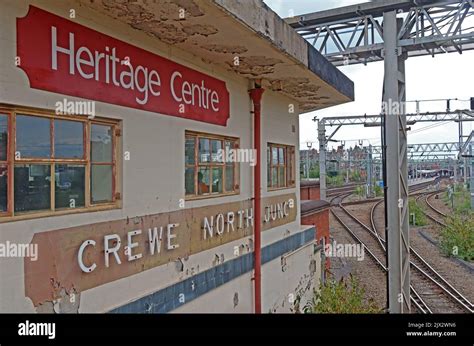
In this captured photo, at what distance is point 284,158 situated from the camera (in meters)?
8.75

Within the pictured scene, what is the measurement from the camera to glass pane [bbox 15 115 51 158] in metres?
3.32

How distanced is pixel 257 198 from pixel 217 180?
1.04 metres

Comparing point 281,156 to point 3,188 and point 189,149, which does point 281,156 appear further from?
point 3,188

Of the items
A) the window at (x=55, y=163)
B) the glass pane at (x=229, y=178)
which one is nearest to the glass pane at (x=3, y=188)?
the window at (x=55, y=163)

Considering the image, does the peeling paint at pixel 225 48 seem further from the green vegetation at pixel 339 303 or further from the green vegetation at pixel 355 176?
the green vegetation at pixel 355 176

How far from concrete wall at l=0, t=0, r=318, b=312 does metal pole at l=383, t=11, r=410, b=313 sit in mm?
3027

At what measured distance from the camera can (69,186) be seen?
12.3 ft

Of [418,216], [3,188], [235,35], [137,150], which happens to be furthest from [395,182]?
[418,216]

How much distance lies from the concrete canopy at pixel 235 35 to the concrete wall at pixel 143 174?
0.16 meters

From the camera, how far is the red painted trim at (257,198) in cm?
675

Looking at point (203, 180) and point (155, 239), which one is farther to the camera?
point (203, 180)
